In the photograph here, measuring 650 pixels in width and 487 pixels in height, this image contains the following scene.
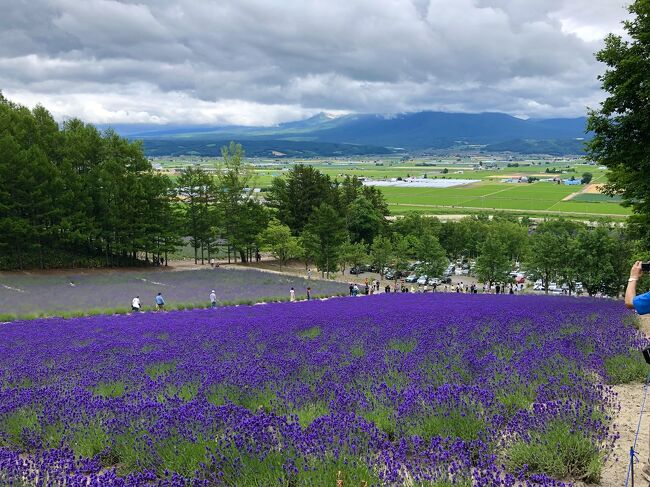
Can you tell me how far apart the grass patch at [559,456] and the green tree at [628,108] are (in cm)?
1396

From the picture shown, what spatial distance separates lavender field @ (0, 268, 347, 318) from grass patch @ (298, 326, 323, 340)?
14903mm

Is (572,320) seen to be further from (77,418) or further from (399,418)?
(77,418)

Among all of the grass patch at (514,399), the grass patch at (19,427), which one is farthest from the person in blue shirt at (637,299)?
the grass patch at (19,427)

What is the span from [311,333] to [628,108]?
43.5ft

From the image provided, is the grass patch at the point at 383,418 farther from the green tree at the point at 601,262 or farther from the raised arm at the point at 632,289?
the green tree at the point at 601,262

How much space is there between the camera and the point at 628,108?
54.1ft

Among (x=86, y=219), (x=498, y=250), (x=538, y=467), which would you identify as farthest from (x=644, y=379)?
(x=498, y=250)

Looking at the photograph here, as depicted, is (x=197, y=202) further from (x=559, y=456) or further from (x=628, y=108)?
(x=559, y=456)

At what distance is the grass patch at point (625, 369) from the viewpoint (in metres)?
7.08

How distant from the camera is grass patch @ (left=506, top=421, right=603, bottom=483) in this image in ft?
14.5

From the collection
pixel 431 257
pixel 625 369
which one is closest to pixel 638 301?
pixel 625 369

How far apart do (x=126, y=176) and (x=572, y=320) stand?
40.2m

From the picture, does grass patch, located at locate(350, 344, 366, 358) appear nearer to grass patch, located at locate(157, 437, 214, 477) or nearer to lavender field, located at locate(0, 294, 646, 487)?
lavender field, located at locate(0, 294, 646, 487)

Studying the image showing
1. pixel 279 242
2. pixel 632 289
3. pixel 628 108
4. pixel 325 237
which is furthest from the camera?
pixel 325 237
